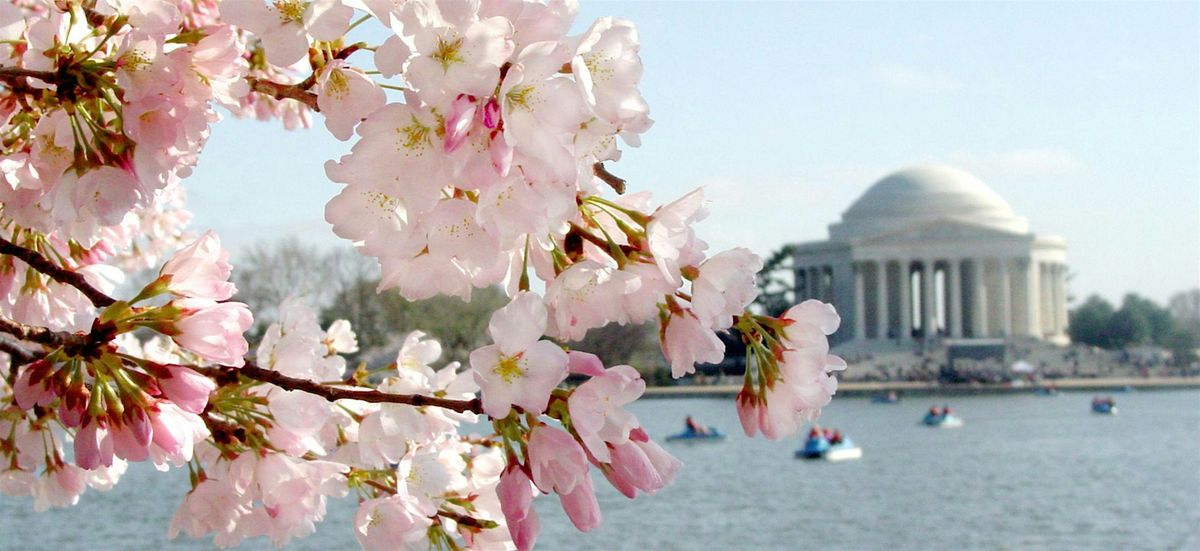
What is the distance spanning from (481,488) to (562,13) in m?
1.06

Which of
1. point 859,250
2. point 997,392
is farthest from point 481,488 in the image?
point 859,250

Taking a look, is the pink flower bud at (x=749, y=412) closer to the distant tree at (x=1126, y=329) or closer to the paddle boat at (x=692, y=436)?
the paddle boat at (x=692, y=436)

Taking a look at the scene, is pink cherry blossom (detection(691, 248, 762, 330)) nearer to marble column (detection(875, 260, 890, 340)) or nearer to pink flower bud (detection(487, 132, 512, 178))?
pink flower bud (detection(487, 132, 512, 178))

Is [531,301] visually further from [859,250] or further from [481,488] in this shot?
[859,250]

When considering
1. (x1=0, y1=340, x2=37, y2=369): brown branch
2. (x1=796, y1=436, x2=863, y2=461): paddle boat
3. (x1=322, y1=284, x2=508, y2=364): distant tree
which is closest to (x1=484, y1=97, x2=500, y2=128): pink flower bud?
(x1=0, y1=340, x2=37, y2=369): brown branch

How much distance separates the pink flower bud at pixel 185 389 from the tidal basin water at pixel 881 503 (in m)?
16.4

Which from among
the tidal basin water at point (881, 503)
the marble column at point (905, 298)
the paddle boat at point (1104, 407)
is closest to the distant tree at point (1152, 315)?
the marble column at point (905, 298)

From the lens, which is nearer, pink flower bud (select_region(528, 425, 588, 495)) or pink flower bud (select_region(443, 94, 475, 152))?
pink flower bud (select_region(443, 94, 475, 152))

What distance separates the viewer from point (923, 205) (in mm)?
75250

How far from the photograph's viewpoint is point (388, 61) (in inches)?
52.7

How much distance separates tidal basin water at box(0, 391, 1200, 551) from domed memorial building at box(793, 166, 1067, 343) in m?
34.7

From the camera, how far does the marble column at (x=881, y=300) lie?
7294 cm

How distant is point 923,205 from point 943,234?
3337 millimetres

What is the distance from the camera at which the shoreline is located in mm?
54594
